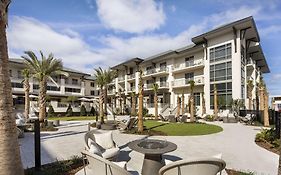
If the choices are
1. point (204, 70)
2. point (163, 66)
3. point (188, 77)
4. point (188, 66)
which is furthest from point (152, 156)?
point (163, 66)

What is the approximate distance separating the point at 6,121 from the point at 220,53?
3113 centimetres

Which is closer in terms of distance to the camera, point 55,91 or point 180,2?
point 180,2

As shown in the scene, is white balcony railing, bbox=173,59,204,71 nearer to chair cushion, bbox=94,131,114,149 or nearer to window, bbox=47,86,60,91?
window, bbox=47,86,60,91

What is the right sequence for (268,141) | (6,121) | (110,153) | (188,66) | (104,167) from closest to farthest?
1. (104,167)
2. (6,121)
3. (110,153)
4. (268,141)
5. (188,66)

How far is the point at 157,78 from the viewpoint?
42.1 meters

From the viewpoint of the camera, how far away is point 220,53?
31125 millimetres

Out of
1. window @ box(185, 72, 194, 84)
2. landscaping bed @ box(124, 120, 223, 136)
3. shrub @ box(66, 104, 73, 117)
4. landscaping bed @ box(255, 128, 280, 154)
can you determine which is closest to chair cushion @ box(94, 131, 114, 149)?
landscaping bed @ box(124, 120, 223, 136)

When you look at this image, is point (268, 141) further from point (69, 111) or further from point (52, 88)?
point (52, 88)

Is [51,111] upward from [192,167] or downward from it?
downward

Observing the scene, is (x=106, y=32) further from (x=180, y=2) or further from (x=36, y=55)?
(x=180, y=2)

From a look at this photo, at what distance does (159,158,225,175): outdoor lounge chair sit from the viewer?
Result: 133 inches

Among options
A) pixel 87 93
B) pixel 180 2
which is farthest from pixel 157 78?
pixel 180 2

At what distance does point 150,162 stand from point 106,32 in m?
16.9

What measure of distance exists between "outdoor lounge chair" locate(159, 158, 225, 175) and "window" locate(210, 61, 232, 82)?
94.6ft
